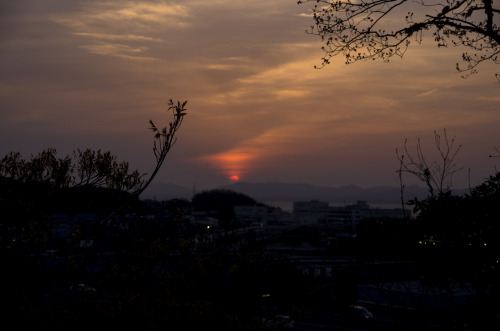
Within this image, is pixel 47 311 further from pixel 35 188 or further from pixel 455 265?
pixel 455 265

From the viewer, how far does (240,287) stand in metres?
9.34

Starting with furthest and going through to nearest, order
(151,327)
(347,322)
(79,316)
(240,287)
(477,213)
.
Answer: (347,322) → (240,287) → (79,316) → (151,327) → (477,213)

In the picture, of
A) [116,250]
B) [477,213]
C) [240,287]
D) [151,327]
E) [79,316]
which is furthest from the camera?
[116,250]

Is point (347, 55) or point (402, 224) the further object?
point (347, 55)

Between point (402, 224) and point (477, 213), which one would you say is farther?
point (402, 224)

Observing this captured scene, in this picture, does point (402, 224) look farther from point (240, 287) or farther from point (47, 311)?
point (47, 311)

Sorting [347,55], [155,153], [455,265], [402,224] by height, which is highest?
[347,55]

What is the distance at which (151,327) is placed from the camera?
753cm

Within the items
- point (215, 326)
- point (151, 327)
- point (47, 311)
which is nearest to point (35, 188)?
point (47, 311)

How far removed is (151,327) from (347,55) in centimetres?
533

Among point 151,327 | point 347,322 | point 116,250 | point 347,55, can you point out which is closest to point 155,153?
point 151,327

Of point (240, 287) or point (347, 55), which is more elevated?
point (347, 55)

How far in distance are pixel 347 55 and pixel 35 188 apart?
20.4 ft

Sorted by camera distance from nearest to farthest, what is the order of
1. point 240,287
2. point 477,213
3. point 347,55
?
point 477,213 < point 347,55 < point 240,287
